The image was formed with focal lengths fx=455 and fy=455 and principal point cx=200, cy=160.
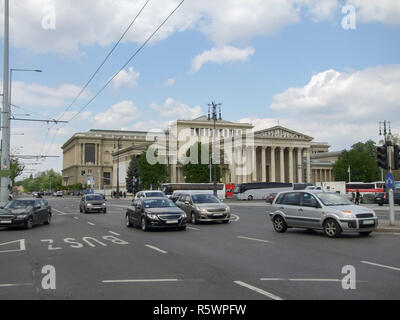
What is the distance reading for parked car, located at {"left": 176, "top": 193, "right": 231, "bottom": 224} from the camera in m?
22.8

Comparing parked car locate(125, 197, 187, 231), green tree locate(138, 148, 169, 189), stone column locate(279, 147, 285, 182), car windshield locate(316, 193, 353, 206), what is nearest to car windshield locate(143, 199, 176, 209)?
parked car locate(125, 197, 187, 231)

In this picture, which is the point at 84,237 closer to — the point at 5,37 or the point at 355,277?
the point at 355,277

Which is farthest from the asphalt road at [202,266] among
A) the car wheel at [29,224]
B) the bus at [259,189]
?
the bus at [259,189]

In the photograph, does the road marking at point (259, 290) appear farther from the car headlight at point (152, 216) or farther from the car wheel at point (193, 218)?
the car wheel at point (193, 218)

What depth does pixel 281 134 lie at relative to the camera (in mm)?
111375

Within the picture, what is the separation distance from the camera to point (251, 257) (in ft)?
37.1

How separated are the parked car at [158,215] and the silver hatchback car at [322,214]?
155 inches

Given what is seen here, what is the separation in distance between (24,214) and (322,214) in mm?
13487

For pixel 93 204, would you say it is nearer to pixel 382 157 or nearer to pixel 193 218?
pixel 193 218

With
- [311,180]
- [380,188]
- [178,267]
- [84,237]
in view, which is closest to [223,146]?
[311,180]

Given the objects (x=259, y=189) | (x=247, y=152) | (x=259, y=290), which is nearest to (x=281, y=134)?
(x=247, y=152)

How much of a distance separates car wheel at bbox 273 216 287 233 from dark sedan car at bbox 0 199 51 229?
1148 centimetres

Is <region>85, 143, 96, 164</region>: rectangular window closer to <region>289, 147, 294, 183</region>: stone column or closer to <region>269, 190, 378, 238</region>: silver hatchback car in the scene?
<region>289, 147, 294, 183</region>: stone column
